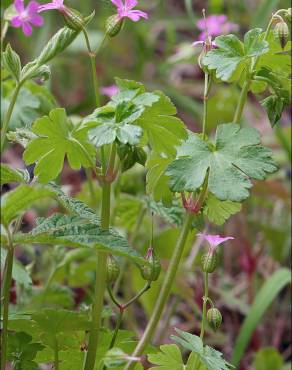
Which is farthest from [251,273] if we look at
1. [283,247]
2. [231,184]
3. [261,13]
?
[231,184]

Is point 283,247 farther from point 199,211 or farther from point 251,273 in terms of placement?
point 199,211

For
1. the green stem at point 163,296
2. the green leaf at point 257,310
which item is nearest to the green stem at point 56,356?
the green stem at point 163,296

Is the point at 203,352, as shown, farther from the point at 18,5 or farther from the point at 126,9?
the point at 18,5

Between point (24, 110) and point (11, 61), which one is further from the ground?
point (11, 61)

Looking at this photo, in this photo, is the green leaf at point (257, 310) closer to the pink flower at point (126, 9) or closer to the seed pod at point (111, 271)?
the seed pod at point (111, 271)

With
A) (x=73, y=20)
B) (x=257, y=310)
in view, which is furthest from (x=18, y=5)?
(x=257, y=310)
